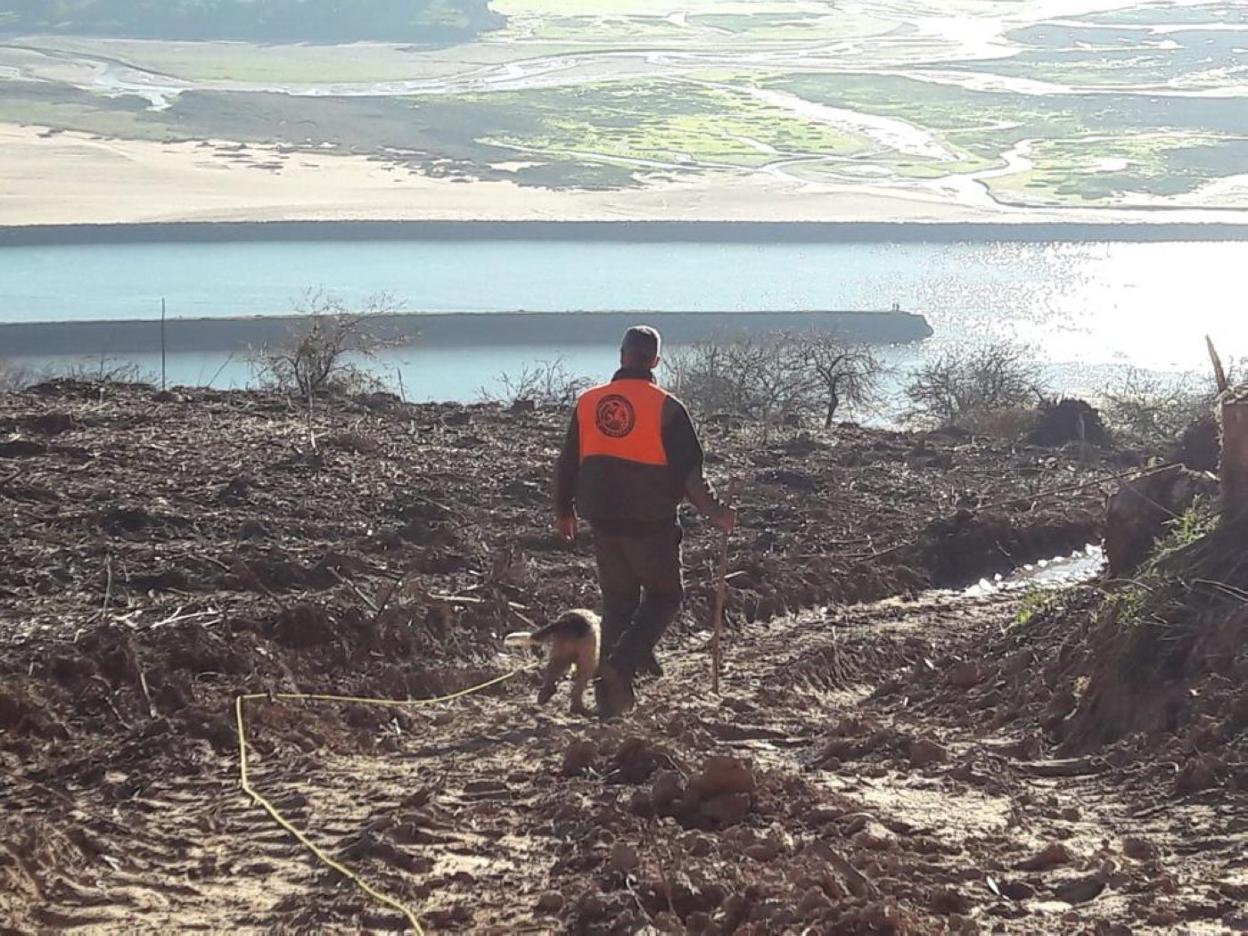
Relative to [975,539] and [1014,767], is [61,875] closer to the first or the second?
[1014,767]

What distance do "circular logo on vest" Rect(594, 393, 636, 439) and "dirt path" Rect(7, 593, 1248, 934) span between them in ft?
4.26

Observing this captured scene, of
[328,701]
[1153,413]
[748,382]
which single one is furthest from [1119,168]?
[328,701]

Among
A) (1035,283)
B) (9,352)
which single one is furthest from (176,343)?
(1035,283)

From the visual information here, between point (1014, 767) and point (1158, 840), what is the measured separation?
4.34ft

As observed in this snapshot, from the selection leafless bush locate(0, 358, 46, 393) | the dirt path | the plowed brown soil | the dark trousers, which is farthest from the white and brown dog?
leafless bush locate(0, 358, 46, 393)

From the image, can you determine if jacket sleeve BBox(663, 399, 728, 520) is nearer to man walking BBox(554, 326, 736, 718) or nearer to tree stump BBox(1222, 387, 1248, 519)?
man walking BBox(554, 326, 736, 718)

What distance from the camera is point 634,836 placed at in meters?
5.50

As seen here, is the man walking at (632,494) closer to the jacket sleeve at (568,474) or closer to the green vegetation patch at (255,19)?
the jacket sleeve at (568,474)

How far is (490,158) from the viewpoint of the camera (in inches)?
2970

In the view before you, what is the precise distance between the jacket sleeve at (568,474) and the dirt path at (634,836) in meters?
1.03

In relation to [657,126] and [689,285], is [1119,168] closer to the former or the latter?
[657,126]

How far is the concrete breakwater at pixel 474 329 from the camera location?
43875 millimetres

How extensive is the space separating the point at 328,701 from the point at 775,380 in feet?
65.2

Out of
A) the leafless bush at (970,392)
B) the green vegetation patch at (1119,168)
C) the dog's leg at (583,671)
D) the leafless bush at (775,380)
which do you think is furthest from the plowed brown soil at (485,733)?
the green vegetation patch at (1119,168)
